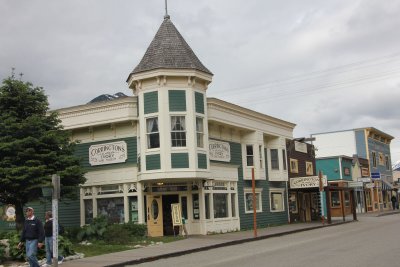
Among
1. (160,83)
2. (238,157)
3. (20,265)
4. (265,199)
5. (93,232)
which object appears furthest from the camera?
(265,199)

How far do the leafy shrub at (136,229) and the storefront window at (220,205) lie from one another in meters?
4.55

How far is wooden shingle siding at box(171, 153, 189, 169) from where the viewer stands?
24422mm

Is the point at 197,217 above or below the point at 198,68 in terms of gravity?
below

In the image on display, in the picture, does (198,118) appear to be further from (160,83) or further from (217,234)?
(217,234)

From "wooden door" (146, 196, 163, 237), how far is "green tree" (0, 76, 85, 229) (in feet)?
14.2

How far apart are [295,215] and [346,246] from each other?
1871 cm

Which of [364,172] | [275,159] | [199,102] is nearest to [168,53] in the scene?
[199,102]

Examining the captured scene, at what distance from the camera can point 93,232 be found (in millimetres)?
22641

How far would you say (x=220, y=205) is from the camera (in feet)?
92.2

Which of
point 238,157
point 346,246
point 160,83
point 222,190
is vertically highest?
point 160,83

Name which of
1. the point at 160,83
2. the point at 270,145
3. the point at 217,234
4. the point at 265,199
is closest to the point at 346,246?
the point at 217,234

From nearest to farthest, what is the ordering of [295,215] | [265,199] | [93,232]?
1. [93,232]
2. [265,199]
3. [295,215]

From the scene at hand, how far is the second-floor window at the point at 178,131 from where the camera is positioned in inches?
974

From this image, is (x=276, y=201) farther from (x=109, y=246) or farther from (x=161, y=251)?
(x=161, y=251)
